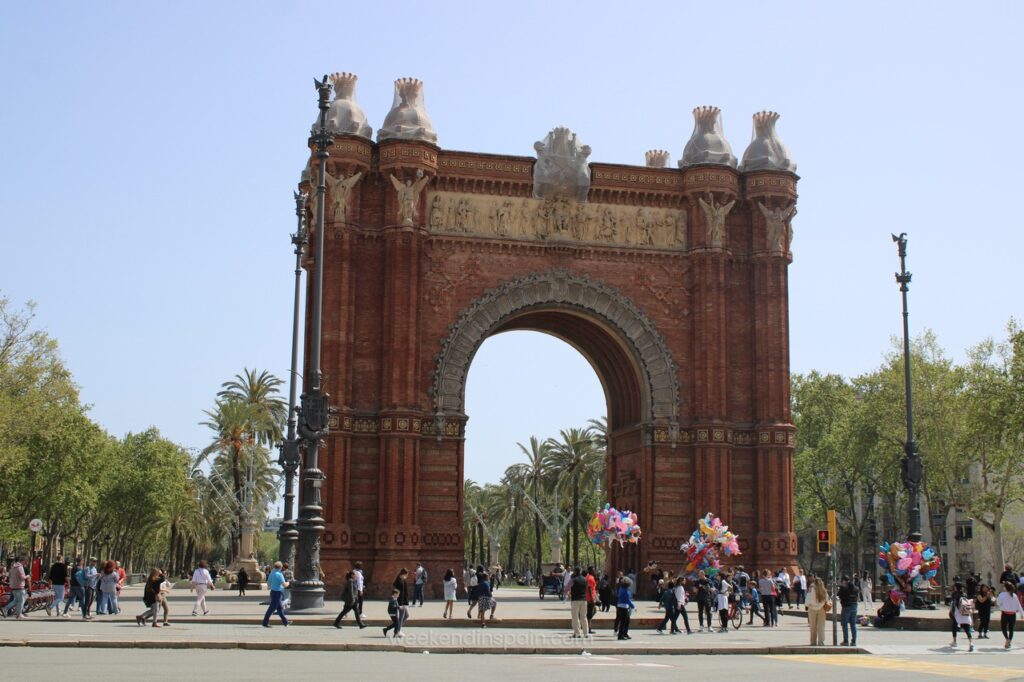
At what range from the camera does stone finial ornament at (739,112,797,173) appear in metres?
44.4

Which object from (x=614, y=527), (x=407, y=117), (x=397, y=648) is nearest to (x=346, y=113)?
(x=407, y=117)

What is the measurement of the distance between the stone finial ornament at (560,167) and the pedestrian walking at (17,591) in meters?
22.3

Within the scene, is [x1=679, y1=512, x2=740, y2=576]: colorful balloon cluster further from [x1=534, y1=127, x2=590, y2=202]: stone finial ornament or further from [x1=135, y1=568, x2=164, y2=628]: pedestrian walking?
[x1=135, y1=568, x2=164, y2=628]: pedestrian walking

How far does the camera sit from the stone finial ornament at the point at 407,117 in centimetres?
4181

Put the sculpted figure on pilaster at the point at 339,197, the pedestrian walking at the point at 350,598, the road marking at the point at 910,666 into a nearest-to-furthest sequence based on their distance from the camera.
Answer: the road marking at the point at 910,666
the pedestrian walking at the point at 350,598
the sculpted figure on pilaster at the point at 339,197

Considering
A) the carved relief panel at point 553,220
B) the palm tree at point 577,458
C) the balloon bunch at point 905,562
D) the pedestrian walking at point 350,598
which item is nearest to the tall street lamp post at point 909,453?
the balloon bunch at point 905,562

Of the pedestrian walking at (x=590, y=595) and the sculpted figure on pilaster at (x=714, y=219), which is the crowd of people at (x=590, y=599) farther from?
the sculpted figure on pilaster at (x=714, y=219)

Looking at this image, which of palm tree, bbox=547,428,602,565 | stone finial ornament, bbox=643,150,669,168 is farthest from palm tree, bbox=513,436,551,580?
stone finial ornament, bbox=643,150,669,168

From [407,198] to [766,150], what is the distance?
14054mm

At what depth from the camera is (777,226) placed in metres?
43.8

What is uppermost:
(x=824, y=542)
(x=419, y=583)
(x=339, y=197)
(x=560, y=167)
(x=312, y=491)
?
(x=560, y=167)

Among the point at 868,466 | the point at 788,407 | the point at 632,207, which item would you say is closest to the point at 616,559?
the point at 788,407

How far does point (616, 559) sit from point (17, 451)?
24487 millimetres

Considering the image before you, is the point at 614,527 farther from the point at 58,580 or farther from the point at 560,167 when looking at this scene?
the point at 58,580
